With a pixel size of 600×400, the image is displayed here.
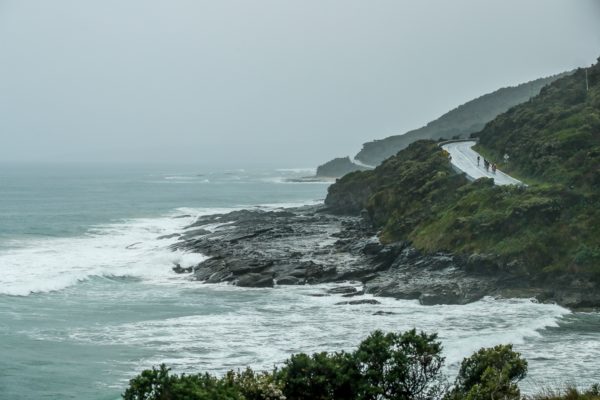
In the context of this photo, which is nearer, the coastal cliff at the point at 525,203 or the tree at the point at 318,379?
the tree at the point at 318,379

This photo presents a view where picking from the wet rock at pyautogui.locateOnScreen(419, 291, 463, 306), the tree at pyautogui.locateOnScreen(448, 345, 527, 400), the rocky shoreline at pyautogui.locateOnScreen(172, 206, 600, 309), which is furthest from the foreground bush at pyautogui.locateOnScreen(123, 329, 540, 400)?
the rocky shoreline at pyautogui.locateOnScreen(172, 206, 600, 309)

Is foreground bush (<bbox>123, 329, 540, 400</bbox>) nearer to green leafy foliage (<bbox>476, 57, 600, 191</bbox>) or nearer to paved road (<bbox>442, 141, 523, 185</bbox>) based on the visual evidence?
green leafy foliage (<bbox>476, 57, 600, 191</bbox>)

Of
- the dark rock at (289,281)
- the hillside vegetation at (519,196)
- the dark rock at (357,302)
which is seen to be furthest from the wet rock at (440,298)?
the dark rock at (289,281)

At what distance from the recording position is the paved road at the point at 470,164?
5565 centimetres

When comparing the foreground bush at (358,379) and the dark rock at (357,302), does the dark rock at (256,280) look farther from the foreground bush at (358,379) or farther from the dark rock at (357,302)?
the foreground bush at (358,379)

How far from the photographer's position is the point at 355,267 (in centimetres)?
4350

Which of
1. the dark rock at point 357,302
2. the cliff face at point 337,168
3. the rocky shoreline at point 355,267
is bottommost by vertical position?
the dark rock at point 357,302

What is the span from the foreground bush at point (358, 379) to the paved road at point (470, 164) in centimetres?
3723

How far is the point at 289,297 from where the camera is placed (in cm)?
3744

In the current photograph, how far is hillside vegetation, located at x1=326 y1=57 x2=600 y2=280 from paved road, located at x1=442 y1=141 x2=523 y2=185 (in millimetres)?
1623

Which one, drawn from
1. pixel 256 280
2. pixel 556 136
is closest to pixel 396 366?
pixel 256 280

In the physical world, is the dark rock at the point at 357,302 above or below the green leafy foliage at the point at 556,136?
below

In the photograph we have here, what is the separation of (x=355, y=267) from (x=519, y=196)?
12143 millimetres

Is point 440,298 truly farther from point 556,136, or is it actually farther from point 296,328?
point 556,136
